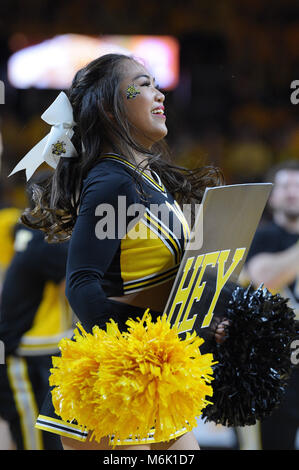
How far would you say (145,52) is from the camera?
13.1 metres

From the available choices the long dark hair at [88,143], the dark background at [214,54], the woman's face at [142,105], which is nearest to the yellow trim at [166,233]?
the long dark hair at [88,143]

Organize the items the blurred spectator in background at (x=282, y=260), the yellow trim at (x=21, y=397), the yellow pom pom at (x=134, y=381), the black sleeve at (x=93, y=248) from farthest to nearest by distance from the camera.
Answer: the blurred spectator in background at (x=282, y=260) → the yellow trim at (x=21, y=397) → the black sleeve at (x=93, y=248) → the yellow pom pom at (x=134, y=381)

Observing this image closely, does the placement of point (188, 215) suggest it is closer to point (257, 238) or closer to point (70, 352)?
point (70, 352)

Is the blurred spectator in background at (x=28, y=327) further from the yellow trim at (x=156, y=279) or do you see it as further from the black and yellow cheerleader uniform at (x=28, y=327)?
the yellow trim at (x=156, y=279)

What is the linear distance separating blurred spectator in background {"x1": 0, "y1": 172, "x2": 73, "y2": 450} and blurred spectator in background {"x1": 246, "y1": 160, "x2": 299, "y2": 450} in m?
1.03

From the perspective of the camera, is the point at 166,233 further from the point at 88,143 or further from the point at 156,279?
the point at 88,143

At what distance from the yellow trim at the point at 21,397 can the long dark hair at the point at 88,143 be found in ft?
4.27

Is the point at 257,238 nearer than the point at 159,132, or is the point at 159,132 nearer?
the point at 159,132

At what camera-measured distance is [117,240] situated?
1.86m

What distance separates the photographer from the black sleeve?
5.83 ft

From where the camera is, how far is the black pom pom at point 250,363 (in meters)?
1.94

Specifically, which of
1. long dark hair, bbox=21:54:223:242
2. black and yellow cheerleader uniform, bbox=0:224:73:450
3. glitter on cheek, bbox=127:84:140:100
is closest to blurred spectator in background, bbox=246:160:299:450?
black and yellow cheerleader uniform, bbox=0:224:73:450
